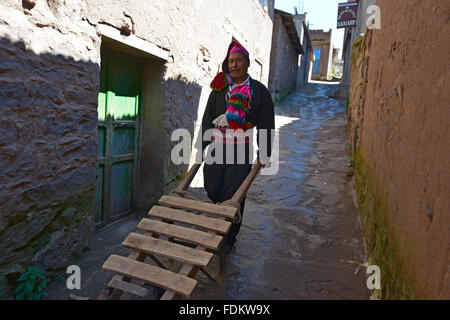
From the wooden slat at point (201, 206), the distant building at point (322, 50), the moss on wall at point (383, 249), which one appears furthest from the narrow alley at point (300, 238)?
the distant building at point (322, 50)

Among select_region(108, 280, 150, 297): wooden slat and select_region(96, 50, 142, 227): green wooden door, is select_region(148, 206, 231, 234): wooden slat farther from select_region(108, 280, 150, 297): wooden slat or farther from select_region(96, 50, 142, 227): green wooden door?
select_region(96, 50, 142, 227): green wooden door

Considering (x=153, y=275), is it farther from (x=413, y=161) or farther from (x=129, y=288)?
A: (x=413, y=161)

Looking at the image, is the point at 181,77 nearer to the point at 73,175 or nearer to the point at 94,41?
the point at 94,41

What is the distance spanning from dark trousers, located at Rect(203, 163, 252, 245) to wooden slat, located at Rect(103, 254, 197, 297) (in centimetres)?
85

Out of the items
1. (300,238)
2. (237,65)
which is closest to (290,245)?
(300,238)

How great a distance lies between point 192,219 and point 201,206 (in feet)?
Result: 0.41

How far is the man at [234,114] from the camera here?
92.2 inches

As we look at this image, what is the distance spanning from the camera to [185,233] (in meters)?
1.90

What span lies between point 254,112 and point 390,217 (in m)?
1.18

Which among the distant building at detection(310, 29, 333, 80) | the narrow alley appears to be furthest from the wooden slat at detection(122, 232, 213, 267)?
the distant building at detection(310, 29, 333, 80)

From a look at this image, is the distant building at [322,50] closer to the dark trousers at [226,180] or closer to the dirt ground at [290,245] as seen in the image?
the dirt ground at [290,245]

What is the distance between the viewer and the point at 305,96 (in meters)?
14.1

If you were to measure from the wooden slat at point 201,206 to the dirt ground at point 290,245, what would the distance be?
1.81 feet

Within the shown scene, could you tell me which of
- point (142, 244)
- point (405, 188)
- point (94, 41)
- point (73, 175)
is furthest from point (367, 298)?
point (94, 41)
